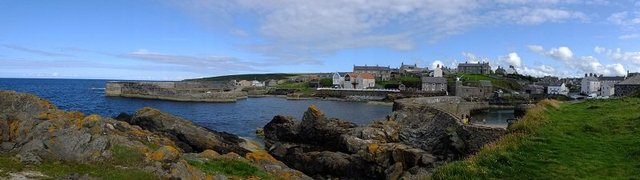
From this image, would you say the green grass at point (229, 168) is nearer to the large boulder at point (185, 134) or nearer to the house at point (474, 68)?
the large boulder at point (185, 134)

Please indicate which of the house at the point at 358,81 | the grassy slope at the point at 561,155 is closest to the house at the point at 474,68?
the house at the point at 358,81

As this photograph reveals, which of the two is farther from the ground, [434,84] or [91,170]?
[434,84]

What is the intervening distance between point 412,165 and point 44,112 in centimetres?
1658

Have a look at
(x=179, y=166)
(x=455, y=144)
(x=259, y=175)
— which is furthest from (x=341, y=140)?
(x=179, y=166)

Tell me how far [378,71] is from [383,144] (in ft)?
508

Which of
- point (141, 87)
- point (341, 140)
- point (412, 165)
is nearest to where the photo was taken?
point (412, 165)

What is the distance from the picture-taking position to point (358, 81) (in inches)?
5487

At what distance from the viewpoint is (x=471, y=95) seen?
106 m

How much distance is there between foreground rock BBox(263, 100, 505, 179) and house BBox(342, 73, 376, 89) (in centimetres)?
10062

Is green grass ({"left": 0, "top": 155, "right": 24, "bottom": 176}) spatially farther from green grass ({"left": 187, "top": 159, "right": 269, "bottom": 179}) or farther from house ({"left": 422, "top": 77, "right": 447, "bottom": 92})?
house ({"left": 422, "top": 77, "right": 447, "bottom": 92})

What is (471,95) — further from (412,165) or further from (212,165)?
(212,165)

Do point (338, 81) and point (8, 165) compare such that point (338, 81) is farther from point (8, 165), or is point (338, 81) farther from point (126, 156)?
point (8, 165)

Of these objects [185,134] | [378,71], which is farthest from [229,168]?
[378,71]

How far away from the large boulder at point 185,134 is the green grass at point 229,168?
966cm
